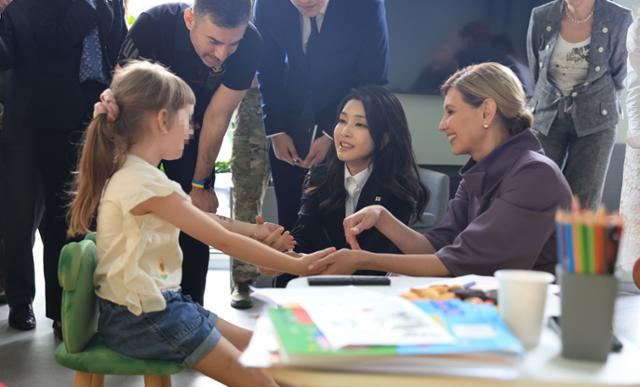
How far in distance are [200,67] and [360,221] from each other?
87 centimetres

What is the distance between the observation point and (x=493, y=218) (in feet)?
5.16

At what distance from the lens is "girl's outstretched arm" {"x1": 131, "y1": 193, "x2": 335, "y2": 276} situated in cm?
157

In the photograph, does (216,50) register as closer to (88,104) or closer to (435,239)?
(88,104)

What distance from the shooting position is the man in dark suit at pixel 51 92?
8.84 ft

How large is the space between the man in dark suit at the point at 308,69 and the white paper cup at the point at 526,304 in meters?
1.75

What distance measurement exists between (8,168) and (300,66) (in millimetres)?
1188

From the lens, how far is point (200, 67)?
247 centimetres

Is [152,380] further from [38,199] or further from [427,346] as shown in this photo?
[38,199]

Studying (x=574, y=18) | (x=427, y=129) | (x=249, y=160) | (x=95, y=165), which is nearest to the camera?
(x=95, y=165)

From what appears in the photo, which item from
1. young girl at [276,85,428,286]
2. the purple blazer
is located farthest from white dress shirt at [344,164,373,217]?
the purple blazer

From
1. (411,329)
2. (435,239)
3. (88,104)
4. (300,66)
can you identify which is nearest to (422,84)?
(300,66)

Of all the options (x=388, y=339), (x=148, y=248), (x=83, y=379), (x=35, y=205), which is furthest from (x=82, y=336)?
(x=35, y=205)

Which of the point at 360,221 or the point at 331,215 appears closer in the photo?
the point at 360,221

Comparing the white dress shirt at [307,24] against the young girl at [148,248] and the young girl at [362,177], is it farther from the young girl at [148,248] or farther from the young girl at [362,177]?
the young girl at [148,248]
